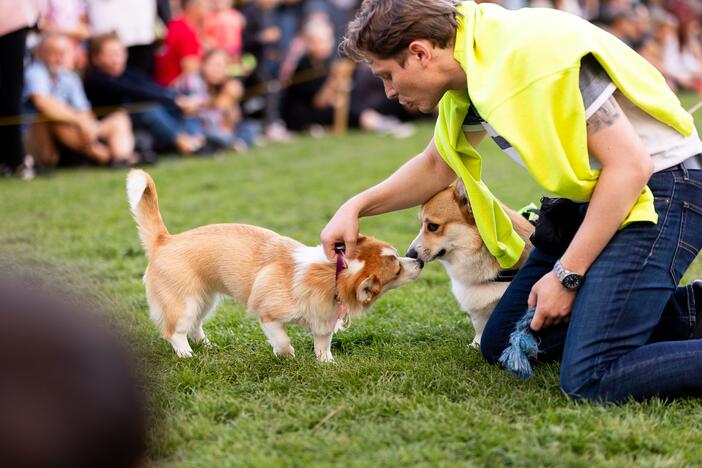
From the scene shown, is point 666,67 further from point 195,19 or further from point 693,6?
point 195,19

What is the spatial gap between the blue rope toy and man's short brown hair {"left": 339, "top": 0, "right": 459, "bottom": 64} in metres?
1.02

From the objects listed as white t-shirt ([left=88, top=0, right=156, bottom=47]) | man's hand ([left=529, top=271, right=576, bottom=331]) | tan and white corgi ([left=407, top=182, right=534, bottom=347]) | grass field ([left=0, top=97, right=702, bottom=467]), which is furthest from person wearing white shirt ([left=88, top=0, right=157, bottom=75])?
man's hand ([left=529, top=271, right=576, bottom=331])

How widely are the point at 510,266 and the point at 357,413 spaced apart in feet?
3.93

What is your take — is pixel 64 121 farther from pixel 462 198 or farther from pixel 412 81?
pixel 412 81

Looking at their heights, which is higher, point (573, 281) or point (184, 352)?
point (573, 281)

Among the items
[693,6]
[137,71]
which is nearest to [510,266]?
[137,71]

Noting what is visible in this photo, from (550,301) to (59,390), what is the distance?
1.89 m

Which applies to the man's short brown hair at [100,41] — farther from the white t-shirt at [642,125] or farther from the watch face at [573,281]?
the watch face at [573,281]

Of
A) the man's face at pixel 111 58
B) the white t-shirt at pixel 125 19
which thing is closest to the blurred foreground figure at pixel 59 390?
the man's face at pixel 111 58

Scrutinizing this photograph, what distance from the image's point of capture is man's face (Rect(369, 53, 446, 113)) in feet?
9.55

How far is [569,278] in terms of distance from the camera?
284 centimetres

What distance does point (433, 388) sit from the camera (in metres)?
3.07

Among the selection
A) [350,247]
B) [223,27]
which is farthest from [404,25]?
[223,27]

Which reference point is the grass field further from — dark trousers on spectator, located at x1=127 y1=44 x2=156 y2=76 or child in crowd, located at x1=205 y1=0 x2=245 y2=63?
child in crowd, located at x1=205 y1=0 x2=245 y2=63
